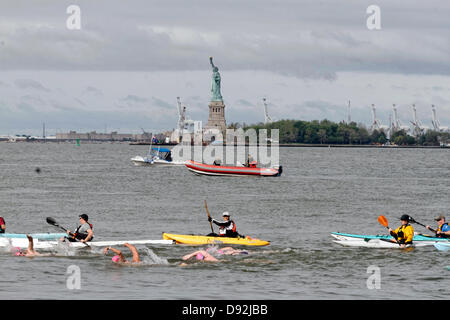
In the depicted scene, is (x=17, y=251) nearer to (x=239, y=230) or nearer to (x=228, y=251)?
(x=228, y=251)

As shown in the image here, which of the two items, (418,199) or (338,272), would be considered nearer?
(338,272)

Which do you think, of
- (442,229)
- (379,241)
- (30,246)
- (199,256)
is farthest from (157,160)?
(199,256)

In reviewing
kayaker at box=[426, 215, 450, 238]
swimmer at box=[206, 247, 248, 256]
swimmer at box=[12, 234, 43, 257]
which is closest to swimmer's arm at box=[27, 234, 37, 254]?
swimmer at box=[12, 234, 43, 257]

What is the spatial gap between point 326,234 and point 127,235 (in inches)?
391

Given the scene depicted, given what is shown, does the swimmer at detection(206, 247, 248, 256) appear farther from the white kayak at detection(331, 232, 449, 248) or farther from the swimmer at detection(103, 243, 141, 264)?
the white kayak at detection(331, 232, 449, 248)

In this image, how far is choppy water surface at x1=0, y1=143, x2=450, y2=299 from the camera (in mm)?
23188

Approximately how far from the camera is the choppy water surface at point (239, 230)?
76.1ft

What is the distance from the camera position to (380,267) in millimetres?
27250

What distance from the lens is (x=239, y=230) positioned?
128 ft
